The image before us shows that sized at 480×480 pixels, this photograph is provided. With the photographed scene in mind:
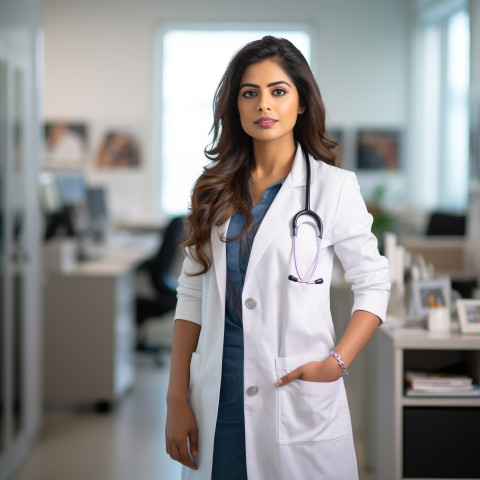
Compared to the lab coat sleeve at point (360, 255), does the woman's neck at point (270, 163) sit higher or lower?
higher

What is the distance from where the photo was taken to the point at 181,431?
159 cm

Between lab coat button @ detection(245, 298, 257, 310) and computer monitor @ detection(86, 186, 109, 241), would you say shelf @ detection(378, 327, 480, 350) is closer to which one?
lab coat button @ detection(245, 298, 257, 310)

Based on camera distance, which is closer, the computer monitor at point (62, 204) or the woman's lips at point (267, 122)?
the woman's lips at point (267, 122)

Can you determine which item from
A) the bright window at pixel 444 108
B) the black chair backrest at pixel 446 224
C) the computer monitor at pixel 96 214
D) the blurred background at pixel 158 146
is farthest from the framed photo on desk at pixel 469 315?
the bright window at pixel 444 108

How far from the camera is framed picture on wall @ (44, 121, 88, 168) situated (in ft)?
26.3

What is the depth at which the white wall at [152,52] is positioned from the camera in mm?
7938

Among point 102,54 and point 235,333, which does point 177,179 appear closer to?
point 102,54

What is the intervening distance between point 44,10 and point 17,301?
5200 mm

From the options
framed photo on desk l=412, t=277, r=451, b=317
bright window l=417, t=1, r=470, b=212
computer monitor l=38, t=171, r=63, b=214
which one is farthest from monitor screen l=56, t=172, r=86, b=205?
framed photo on desk l=412, t=277, r=451, b=317

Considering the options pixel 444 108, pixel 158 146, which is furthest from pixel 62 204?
pixel 444 108

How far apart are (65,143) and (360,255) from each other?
691 centimetres

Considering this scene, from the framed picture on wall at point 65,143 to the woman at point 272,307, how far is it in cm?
663

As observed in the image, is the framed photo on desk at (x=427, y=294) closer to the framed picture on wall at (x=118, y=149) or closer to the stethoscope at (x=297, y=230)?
the stethoscope at (x=297, y=230)

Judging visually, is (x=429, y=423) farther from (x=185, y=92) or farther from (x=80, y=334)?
(x=185, y=92)
